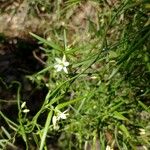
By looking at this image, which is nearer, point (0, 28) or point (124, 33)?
point (124, 33)

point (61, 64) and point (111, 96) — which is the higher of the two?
point (61, 64)

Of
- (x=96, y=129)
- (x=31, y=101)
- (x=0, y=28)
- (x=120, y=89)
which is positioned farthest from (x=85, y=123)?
(x=0, y=28)

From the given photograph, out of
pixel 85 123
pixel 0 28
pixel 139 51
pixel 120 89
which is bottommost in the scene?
pixel 85 123

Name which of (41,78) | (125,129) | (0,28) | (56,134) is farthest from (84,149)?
(0,28)

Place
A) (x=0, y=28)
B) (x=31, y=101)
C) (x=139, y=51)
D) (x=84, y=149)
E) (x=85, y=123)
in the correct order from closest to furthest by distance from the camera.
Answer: (x=139, y=51), (x=85, y=123), (x=84, y=149), (x=31, y=101), (x=0, y=28)

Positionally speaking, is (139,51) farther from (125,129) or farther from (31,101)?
(31,101)

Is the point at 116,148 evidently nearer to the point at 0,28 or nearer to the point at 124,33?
the point at 124,33

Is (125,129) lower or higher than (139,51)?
lower

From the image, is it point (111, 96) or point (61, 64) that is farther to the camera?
point (111, 96)

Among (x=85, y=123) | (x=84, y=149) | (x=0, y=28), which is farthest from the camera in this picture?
(x=0, y=28)
